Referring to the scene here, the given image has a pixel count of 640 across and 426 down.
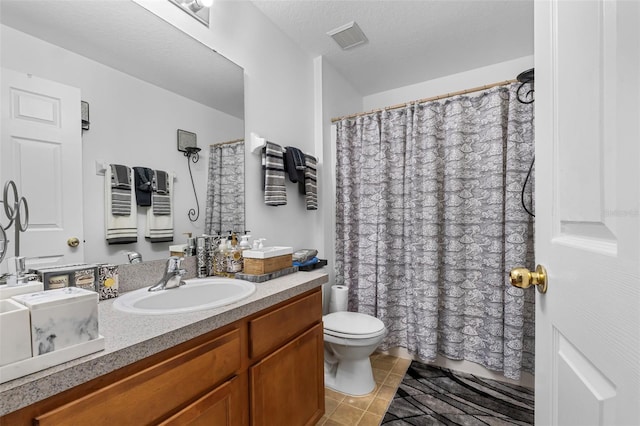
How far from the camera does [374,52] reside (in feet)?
7.63

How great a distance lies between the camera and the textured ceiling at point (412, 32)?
1.84m

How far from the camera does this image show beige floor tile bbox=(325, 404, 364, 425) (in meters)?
1.61

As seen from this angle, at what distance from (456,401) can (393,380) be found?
40 centimetres

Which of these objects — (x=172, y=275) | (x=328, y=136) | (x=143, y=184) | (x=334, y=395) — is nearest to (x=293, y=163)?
(x=328, y=136)

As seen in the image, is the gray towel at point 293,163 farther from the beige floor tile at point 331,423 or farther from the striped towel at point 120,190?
the beige floor tile at point 331,423

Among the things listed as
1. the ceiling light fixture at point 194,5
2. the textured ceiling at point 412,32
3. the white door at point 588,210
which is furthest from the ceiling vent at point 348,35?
the white door at point 588,210

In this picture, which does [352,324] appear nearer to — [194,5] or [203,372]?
[203,372]

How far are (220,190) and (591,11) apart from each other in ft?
A: 5.08

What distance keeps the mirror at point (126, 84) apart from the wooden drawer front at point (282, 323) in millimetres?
607

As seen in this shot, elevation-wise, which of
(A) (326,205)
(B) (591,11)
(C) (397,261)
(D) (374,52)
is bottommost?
(C) (397,261)

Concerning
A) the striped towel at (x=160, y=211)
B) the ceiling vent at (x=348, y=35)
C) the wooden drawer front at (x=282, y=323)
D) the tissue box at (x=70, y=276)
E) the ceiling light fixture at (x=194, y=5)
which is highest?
the ceiling vent at (x=348, y=35)

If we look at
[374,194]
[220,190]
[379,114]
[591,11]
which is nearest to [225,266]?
Result: [220,190]

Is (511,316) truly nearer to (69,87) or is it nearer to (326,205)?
(326,205)

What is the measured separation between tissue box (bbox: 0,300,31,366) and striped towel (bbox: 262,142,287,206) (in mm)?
1280
